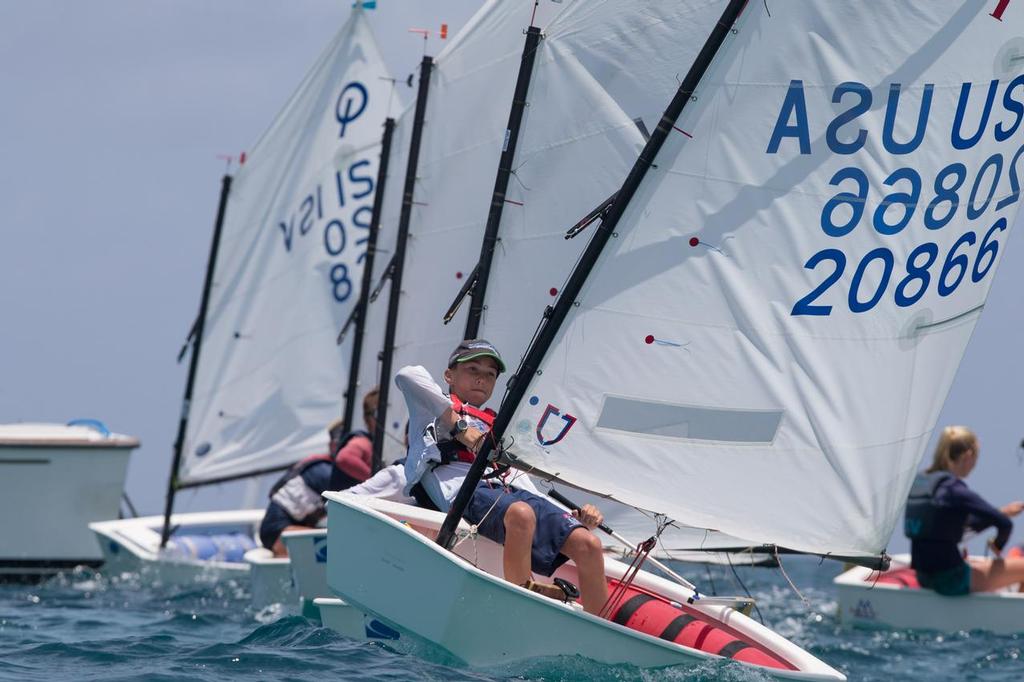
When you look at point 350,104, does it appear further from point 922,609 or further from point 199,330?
point 922,609

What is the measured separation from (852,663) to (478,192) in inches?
156

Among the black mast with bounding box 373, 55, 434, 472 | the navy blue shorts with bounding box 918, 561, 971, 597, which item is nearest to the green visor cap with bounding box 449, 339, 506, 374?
the black mast with bounding box 373, 55, 434, 472

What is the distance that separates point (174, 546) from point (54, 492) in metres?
1.35

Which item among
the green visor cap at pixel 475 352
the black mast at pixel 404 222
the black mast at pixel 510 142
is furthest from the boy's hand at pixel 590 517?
the black mast at pixel 404 222

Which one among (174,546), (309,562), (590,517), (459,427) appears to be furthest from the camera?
(174,546)

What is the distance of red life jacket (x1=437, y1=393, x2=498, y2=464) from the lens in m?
6.28

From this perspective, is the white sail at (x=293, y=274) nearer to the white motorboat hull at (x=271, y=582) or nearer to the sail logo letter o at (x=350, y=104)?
the sail logo letter o at (x=350, y=104)

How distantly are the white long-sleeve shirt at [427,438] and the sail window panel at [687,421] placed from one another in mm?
487

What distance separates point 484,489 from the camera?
6.23 meters

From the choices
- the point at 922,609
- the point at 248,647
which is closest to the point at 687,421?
the point at 248,647

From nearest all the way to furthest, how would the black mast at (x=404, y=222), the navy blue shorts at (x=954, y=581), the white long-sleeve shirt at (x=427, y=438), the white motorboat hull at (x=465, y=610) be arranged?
the white motorboat hull at (x=465, y=610) → the white long-sleeve shirt at (x=427, y=438) → the navy blue shorts at (x=954, y=581) → the black mast at (x=404, y=222)

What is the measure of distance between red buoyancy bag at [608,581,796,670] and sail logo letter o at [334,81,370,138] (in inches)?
370

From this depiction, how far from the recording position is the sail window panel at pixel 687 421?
6355 mm

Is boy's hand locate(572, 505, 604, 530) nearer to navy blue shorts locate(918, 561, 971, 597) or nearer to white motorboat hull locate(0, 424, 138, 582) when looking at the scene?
navy blue shorts locate(918, 561, 971, 597)
